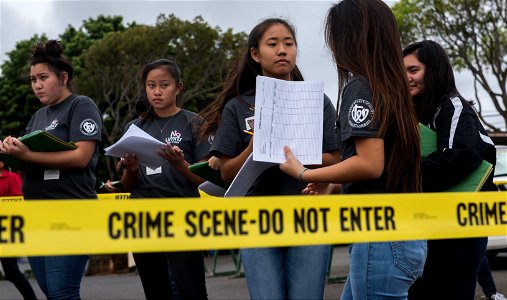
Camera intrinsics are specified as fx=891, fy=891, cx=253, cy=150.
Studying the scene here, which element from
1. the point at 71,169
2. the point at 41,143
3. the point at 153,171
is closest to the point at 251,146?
the point at 41,143

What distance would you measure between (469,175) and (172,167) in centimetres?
200

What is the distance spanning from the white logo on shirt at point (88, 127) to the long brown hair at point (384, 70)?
1955 millimetres

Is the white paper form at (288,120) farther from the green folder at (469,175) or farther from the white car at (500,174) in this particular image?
the white car at (500,174)

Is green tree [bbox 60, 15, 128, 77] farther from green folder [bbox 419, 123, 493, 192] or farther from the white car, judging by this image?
green folder [bbox 419, 123, 493, 192]

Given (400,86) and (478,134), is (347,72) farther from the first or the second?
(478,134)

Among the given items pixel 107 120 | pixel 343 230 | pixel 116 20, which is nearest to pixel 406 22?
pixel 107 120

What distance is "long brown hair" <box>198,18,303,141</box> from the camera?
4.13m

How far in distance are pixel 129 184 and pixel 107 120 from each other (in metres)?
27.9

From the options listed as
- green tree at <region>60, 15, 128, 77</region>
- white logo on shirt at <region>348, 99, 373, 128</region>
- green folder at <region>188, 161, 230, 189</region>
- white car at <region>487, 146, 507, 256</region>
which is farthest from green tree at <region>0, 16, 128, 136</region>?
white logo on shirt at <region>348, 99, 373, 128</region>

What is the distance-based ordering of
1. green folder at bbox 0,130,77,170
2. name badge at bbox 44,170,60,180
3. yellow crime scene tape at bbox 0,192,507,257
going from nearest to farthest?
yellow crime scene tape at bbox 0,192,507,257
green folder at bbox 0,130,77,170
name badge at bbox 44,170,60,180

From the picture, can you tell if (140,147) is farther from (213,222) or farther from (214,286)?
(214,286)

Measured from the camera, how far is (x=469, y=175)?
4.36 m

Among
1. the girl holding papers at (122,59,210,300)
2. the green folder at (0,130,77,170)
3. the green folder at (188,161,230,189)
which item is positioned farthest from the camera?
the girl holding papers at (122,59,210,300)

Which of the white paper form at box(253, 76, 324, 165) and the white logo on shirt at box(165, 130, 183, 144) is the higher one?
the white paper form at box(253, 76, 324, 165)
